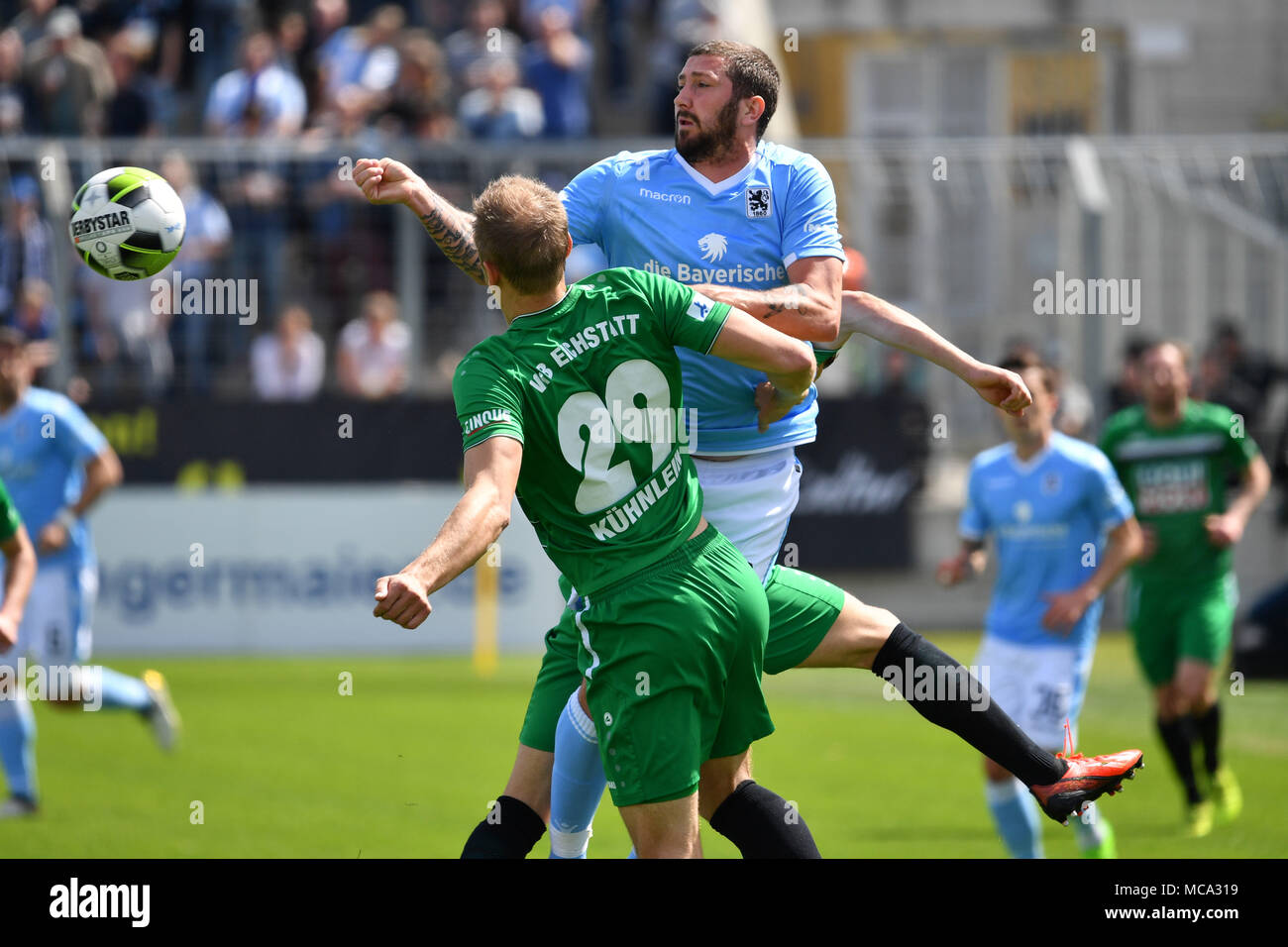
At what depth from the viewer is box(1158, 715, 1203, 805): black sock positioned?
30.2 feet

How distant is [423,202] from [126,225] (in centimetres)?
122

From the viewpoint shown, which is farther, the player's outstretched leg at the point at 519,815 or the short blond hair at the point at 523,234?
the player's outstretched leg at the point at 519,815

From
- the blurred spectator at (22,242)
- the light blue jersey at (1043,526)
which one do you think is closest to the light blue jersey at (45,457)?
the blurred spectator at (22,242)

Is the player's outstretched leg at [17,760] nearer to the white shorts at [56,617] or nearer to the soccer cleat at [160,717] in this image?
the white shorts at [56,617]

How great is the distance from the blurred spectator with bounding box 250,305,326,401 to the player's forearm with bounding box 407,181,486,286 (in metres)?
10.3

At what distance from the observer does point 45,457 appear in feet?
34.3

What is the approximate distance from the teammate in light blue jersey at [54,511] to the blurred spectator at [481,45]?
7960 mm

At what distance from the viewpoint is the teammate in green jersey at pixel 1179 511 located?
9.95 metres

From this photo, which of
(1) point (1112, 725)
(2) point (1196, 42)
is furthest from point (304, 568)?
(2) point (1196, 42)

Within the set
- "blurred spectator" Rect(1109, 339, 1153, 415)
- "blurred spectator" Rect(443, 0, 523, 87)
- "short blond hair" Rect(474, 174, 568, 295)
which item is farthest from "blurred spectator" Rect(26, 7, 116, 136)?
"short blond hair" Rect(474, 174, 568, 295)

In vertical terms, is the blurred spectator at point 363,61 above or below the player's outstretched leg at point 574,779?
above

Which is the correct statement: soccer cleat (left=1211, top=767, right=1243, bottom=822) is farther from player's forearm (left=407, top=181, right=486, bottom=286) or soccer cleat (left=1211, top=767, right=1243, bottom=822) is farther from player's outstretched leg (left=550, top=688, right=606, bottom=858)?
player's forearm (left=407, top=181, right=486, bottom=286)
